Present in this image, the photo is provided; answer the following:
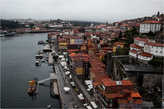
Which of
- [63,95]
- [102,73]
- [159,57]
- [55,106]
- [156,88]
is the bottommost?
[55,106]

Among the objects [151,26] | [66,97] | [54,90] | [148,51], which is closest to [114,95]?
[66,97]

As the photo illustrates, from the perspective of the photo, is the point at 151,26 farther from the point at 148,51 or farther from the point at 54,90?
the point at 54,90

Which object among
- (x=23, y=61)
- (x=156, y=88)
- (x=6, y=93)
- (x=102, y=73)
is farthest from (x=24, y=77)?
(x=156, y=88)

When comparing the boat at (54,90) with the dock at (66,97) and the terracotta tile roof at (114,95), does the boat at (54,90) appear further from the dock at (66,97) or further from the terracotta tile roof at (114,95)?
the terracotta tile roof at (114,95)

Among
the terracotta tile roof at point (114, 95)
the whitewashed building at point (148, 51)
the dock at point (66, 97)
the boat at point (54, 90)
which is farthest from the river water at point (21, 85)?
the whitewashed building at point (148, 51)

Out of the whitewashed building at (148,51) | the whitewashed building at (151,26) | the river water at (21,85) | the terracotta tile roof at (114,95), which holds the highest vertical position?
the whitewashed building at (151,26)

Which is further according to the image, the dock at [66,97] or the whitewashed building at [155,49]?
A: the whitewashed building at [155,49]

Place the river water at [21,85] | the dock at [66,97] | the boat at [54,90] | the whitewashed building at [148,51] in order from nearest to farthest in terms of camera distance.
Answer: the dock at [66,97] → the river water at [21,85] → the boat at [54,90] → the whitewashed building at [148,51]

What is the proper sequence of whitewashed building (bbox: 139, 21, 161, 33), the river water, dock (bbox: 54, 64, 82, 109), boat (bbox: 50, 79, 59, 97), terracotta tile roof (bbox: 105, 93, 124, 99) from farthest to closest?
whitewashed building (bbox: 139, 21, 161, 33)
boat (bbox: 50, 79, 59, 97)
the river water
dock (bbox: 54, 64, 82, 109)
terracotta tile roof (bbox: 105, 93, 124, 99)

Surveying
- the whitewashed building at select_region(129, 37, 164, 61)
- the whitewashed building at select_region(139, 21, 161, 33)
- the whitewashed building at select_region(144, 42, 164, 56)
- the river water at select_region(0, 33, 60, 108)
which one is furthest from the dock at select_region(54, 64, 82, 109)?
the whitewashed building at select_region(139, 21, 161, 33)

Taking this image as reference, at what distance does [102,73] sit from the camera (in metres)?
8.89

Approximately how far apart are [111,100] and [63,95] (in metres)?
3.02

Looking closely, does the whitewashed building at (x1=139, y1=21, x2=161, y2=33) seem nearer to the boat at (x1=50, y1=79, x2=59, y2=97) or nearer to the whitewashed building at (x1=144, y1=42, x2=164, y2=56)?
the whitewashed building at (x1=144, y1=42, x2=164, y2=56)

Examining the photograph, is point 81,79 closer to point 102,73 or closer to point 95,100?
point 102,73
